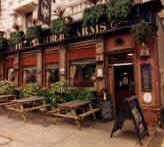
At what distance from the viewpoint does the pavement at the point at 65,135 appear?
162 inches

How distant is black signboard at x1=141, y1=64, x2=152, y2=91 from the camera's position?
5.70 meters

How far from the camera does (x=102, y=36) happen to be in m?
6.83

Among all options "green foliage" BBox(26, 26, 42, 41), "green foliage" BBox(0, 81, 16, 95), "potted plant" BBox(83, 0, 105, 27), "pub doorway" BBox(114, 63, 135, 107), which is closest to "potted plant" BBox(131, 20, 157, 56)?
"pub doorway" BBox(114, 63, 135, 107)

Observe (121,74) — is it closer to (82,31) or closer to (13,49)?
(82,31)

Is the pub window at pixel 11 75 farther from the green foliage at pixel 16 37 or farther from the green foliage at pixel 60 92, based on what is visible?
the green foliage at pixel 60 92

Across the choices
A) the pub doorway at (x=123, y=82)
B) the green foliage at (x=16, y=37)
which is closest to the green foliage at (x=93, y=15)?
the pub doorway at (x=123, y=82)

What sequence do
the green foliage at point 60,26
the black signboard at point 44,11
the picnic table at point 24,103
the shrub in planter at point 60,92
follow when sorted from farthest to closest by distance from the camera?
1. the black signboard at point 44,11
2. the green foliage at point 60,26
3. the shrub in planter at point 60,92
4. the picnic table at point 24,103

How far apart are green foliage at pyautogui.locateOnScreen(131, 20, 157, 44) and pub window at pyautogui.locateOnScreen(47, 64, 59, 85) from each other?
468 centimetres

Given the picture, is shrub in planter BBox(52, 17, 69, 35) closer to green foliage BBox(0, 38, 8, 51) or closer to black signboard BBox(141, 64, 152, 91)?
black signboard BBox(141, 64, 152, 91)

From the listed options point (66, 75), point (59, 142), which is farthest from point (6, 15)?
point (59, 142)

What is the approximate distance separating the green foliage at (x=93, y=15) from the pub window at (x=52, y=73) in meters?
3.14

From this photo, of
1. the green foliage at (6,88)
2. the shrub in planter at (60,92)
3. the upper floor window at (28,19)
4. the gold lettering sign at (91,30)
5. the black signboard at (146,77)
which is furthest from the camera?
the upper floor window at (28,19)

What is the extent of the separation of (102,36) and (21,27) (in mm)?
7481

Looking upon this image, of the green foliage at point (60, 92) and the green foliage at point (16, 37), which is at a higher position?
the green foliage at point (16, 37)
